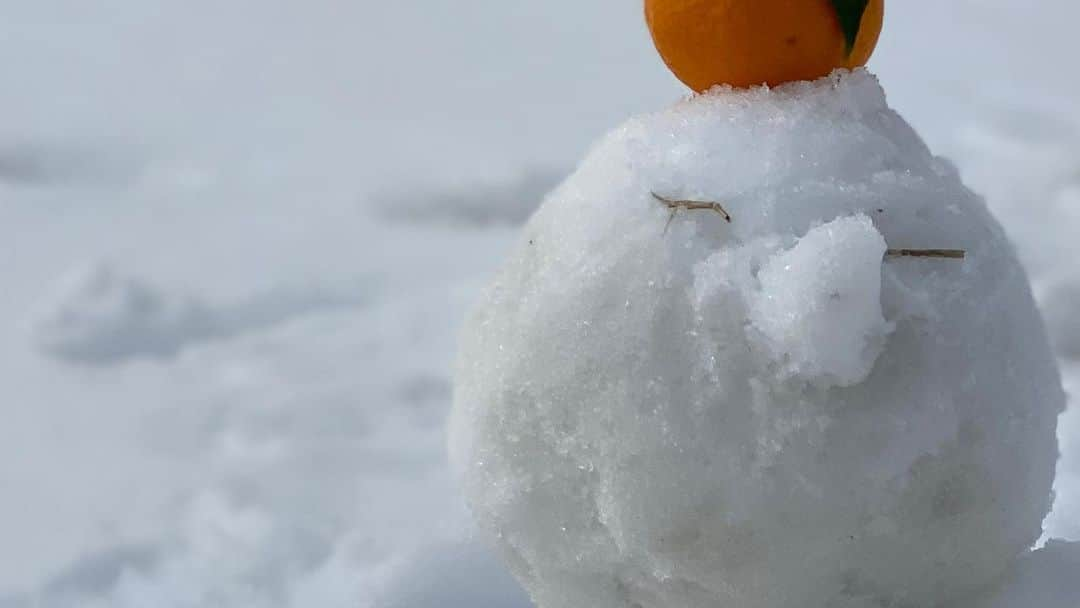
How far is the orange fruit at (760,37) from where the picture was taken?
0.94m

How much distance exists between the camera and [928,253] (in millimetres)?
917

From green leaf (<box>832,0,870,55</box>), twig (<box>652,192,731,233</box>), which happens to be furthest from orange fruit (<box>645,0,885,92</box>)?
twig (<box>652,192,731,233</box>)

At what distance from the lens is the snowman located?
0.88 metres

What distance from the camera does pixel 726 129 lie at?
95cm

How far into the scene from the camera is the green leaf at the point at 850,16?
96 cm

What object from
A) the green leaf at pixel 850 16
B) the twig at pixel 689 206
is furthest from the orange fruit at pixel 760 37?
the twig at pixel 689 206

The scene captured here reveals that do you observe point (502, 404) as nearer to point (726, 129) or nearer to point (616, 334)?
point (616, 334)

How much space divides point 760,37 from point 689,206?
16 cm

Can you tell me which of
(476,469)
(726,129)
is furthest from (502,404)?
(726,129)

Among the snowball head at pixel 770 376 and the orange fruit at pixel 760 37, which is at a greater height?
the orange fruit at pixel 760 37

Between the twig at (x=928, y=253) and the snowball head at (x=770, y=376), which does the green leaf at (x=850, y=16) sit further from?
the twig at (x=928, y=253)

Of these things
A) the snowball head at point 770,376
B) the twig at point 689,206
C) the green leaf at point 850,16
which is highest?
the green leaf at point 850,16

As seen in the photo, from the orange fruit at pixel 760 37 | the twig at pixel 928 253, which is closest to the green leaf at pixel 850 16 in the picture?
the orange fruit at pixel 760 37

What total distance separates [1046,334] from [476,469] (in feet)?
1.66
